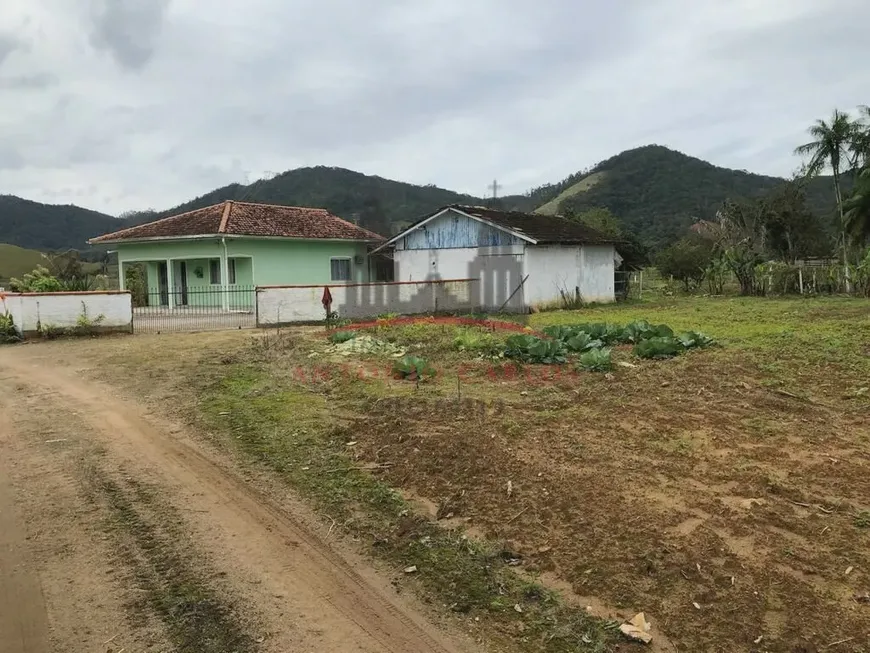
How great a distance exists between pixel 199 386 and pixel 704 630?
8.50 meters

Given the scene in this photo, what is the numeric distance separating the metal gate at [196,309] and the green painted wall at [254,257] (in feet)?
2.28

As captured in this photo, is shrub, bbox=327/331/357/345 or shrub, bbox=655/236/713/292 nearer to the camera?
shrub, bbox=327/331/357/345

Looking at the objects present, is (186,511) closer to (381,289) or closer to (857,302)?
(381,289)

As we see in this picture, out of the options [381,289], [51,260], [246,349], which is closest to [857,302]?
[381,289]

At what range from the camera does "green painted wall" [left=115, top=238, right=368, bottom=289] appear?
2611 centimetres

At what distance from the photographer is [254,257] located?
26.3m

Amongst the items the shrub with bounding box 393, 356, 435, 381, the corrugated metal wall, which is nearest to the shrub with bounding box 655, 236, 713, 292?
the corrugated metal wall

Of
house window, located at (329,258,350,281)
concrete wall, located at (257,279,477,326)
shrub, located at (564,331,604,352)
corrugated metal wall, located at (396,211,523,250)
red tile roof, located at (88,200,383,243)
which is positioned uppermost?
red tile roof, located at (88,200,383,243)

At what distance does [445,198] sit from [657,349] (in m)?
64.7

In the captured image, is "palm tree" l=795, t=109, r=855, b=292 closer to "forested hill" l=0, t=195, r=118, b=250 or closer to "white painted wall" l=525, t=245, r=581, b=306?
"white painted wall" l=525, t=245, r=581, b=306

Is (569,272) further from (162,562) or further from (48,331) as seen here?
(162,562)

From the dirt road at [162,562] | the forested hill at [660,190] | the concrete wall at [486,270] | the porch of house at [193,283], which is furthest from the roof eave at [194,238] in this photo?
the forested hill at [660,190]

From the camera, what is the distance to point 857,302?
23750mm

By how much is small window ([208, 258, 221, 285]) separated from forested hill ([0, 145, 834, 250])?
3186 centimetres
